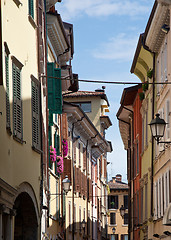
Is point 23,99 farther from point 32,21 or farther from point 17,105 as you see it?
point 32,21

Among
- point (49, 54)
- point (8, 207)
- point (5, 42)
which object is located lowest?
point (8, 207)

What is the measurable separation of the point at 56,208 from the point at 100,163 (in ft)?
101

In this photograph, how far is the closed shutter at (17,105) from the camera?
1767 cm

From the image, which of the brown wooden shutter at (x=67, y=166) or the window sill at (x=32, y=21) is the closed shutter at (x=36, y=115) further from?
the brown wooden shutter at (x=67, y=166)

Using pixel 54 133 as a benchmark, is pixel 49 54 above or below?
above

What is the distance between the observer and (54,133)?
36.1 m

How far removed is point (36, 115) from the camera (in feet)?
70.2

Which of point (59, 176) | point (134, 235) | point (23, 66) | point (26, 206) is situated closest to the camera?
point (23, 66)

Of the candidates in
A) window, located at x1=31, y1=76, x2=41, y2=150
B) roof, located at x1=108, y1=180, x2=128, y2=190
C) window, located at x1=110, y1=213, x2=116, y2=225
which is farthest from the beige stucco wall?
roof, located at x1=108, y1=180, x2=128, y2=190

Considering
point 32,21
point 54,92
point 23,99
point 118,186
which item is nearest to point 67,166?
point 54,92

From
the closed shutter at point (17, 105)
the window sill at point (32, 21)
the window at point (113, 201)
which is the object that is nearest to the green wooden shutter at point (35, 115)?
the window sill at point (32, 21)

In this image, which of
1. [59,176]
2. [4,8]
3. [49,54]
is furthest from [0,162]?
[59,176]

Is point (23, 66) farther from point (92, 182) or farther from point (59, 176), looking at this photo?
point (92, 182)

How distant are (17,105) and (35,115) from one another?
10.5ft
